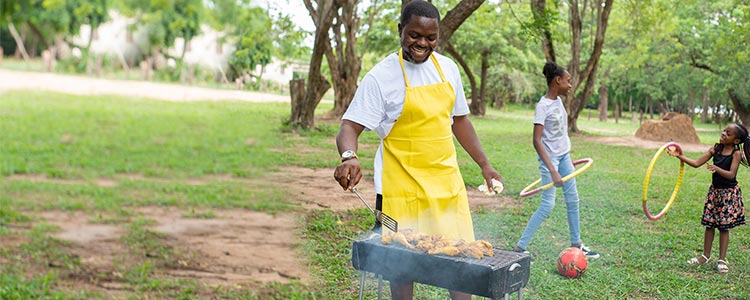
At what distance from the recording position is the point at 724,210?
19.7ft

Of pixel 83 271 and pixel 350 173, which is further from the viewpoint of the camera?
pixel 83 271

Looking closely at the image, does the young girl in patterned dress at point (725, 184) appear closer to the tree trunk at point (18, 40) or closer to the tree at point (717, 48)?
the tree trunk at point (18, 40)

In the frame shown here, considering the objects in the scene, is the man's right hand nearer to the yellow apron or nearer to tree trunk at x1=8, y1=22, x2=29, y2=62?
the yellow apron

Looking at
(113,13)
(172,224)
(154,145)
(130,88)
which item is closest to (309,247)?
(172,224)

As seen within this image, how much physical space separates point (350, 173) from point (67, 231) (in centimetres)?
302

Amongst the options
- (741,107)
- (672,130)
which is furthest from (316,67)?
(741,107)

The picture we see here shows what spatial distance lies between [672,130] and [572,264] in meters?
17.3

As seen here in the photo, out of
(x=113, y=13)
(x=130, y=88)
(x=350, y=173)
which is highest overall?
(x=113, y=13)

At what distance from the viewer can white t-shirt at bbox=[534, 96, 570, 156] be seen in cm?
597

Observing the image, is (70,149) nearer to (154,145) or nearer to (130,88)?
(154,145)

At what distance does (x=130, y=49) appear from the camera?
2.15 metres

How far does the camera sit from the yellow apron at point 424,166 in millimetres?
3602

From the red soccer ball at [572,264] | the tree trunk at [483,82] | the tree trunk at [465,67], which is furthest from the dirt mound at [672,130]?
the red soccer ball at [572,264]

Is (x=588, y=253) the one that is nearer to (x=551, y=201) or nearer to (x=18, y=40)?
(x=551, y=201)
